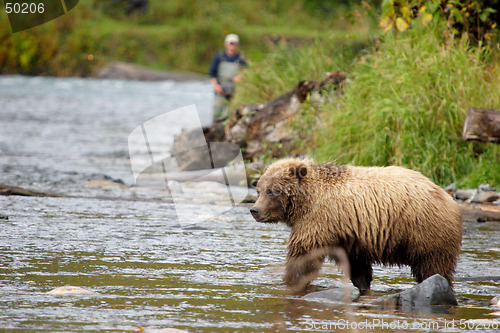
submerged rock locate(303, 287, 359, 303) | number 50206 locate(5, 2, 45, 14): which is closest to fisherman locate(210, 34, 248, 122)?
number 50206 locate(5, 2, 45, 14)

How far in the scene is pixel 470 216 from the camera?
8812 millimetres

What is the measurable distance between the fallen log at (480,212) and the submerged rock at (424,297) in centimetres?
362

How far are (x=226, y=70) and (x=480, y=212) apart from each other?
25.8 ft

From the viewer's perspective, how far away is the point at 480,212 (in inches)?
350

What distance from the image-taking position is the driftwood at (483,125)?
869 cm

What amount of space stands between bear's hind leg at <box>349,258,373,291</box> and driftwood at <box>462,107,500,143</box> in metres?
3.53

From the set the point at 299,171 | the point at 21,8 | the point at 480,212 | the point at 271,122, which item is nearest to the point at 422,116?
the point at 480,212

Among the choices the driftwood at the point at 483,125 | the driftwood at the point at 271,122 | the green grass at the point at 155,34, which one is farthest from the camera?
the green grass at the point at 155,34

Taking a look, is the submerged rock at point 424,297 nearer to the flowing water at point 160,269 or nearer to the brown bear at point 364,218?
the flowing water at point 160,269

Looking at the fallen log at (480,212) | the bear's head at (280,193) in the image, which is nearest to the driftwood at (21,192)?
the bear's head at (280,193)

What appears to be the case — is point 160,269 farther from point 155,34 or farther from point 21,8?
point 155,34

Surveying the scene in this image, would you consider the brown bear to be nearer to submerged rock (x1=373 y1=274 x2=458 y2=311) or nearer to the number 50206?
submerged rock (x1=373 y1=274 x2=458 y2=311)

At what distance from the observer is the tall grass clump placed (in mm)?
9781

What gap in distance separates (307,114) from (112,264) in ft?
19.8
